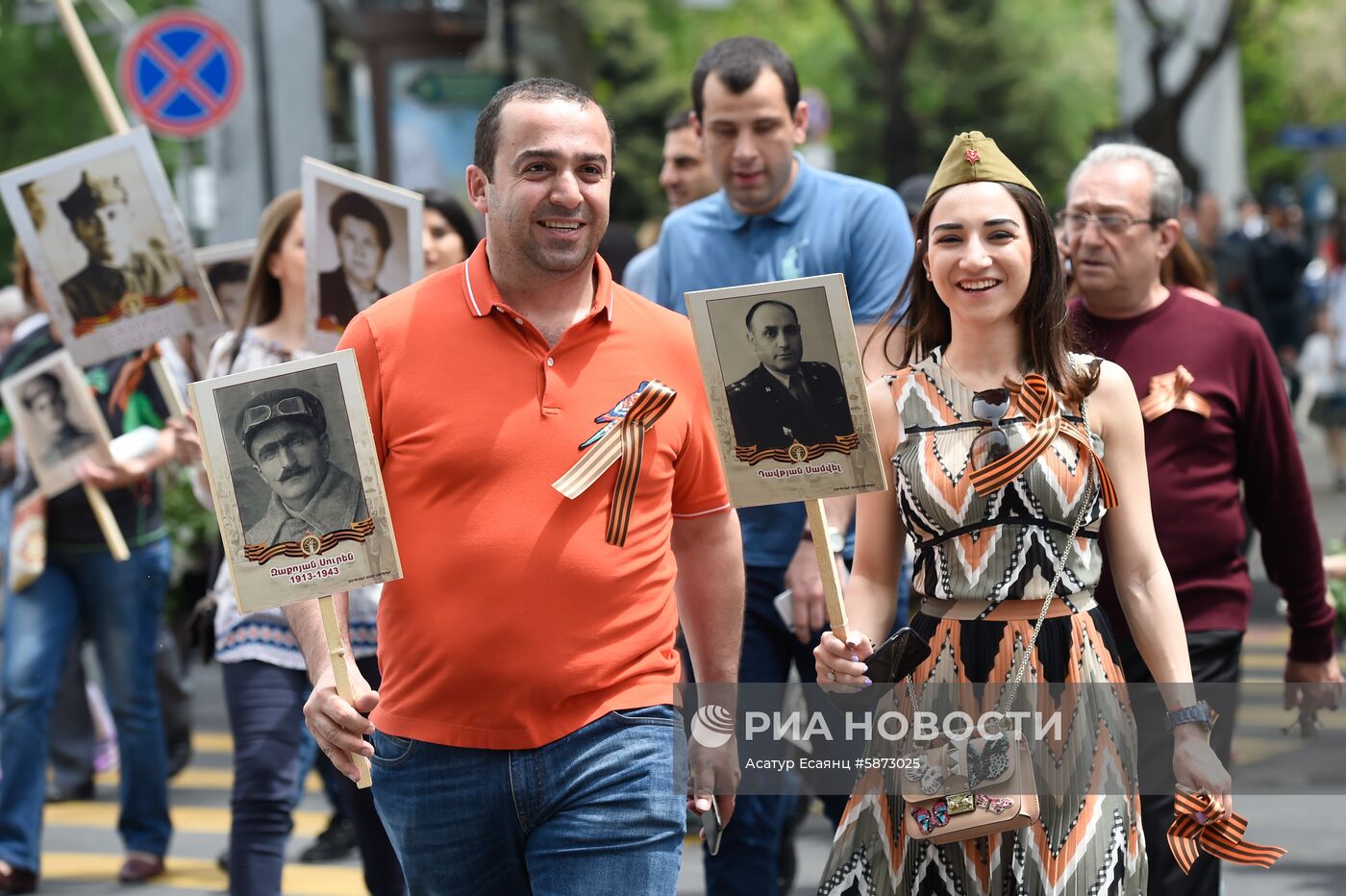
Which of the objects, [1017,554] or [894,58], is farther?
[894,58]

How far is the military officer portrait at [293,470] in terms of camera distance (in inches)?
134

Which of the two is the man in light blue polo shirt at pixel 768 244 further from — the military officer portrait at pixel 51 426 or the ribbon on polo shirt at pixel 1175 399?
the military officer portrait at pixel 51 426

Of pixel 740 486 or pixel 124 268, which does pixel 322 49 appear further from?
pixel 740 486

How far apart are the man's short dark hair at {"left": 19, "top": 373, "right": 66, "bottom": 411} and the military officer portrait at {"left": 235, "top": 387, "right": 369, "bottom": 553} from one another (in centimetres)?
390

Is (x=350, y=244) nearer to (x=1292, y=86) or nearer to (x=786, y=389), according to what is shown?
(x=786, y=389)

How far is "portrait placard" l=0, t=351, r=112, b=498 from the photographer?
701 cm

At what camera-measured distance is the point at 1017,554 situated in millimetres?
3658

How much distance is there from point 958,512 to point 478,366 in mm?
903

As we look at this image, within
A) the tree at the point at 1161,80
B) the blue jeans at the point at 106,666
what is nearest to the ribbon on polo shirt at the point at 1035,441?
the blue jeans at the point at 106,666

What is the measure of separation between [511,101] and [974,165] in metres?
0.86

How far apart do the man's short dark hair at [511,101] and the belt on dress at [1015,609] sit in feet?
3.39

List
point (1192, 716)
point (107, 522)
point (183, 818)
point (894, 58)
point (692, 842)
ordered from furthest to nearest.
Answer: point (894, 58) → point (183, 818) → point (692, 842) → point (107, 522) → point (1192, 716)

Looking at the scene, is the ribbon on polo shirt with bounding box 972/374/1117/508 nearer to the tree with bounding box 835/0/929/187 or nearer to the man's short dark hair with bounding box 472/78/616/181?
the man's short dark hair with bounding box 472/78/616/181

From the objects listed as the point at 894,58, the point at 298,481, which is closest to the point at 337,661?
the point at 298,481
